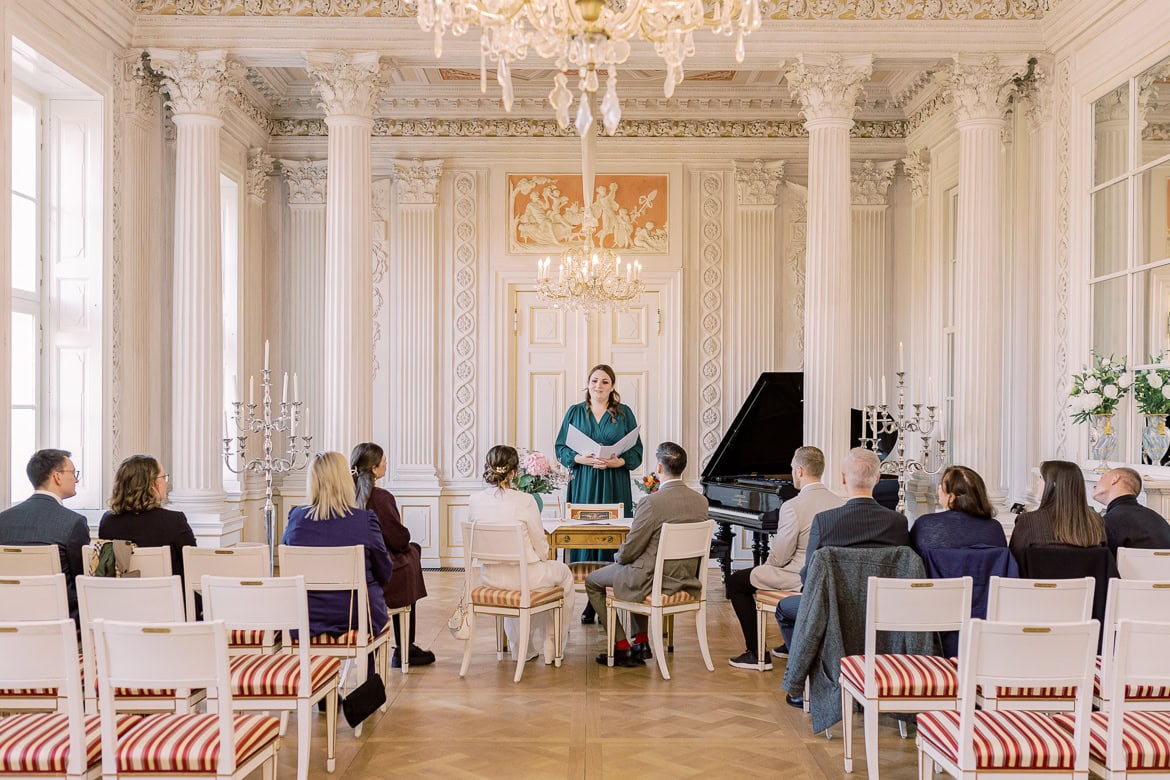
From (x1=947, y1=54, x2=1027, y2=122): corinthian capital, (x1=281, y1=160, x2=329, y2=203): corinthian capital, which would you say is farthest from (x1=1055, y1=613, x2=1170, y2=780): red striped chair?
(x1=281, y1=160, x2=329, y2=203): corinthian capital

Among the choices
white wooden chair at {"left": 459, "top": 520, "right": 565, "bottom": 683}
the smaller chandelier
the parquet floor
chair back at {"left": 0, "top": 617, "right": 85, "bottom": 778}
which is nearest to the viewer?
chair back at {"left": 0, "top": 617, "right": 85, "bottom": 778}

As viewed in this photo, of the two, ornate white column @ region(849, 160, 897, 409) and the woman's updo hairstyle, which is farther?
ornate white column @ region(849, 160, 897, 409)

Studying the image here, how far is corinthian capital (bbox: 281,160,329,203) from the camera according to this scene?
10.2 meters

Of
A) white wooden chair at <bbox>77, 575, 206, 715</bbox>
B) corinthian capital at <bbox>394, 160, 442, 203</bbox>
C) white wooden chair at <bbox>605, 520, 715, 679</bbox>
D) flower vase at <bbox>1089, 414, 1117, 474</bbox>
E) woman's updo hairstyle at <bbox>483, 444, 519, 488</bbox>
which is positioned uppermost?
corinthian capital at <bbox>394, 160, 442, 203</bbox>

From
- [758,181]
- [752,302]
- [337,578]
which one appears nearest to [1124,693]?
[337,578]

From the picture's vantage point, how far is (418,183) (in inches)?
398

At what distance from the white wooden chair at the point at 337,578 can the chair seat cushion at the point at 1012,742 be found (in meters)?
2.55

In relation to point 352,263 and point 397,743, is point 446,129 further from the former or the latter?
point 397,743

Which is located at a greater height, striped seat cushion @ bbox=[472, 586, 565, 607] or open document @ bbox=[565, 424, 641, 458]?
open document @ bbox=[565, 424, 641, 458]

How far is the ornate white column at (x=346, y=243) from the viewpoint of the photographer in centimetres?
762

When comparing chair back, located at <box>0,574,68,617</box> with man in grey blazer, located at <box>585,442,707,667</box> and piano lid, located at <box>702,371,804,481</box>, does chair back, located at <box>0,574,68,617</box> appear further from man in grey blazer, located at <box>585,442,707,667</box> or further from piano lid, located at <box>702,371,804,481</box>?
piano lid, located at <box>702,371,804,481</box>

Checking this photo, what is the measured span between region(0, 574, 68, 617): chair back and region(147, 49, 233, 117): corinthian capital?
4790mm

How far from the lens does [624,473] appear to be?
7480 mm

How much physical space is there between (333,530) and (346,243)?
11.1 feet
